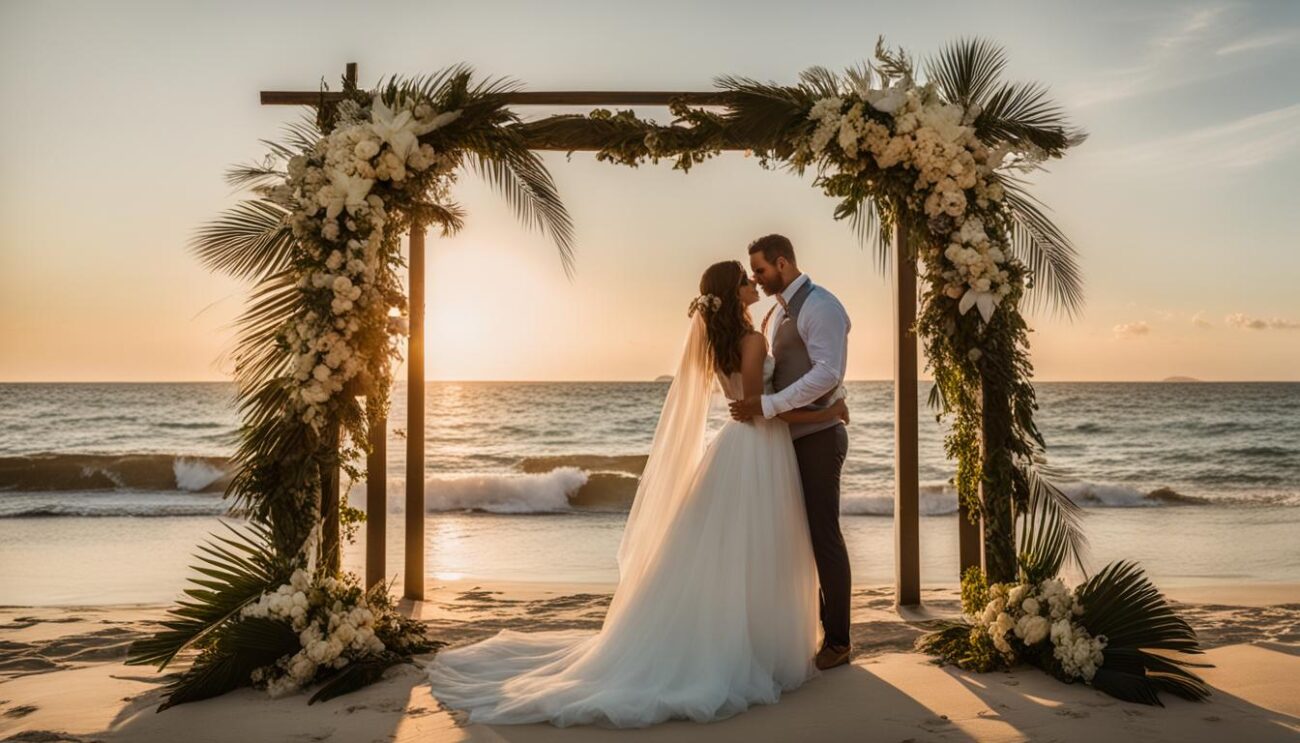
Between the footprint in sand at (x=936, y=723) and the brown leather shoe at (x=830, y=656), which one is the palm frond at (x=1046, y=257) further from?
the footprint in sand at (x=936, y=723)

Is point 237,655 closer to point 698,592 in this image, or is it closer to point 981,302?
point 698,592

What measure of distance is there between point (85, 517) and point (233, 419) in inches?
666

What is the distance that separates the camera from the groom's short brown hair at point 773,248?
199 inches

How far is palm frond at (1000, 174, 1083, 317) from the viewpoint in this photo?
19.1ft

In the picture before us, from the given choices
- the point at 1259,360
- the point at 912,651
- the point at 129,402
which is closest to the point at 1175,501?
the point at 1259,360

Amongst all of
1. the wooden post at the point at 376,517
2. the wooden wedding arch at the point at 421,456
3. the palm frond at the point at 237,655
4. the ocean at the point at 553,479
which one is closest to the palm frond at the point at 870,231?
→ the wooden wedding arch at the point at 421,456

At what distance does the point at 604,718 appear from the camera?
4.04m

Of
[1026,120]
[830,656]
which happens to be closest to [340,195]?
[830,656]

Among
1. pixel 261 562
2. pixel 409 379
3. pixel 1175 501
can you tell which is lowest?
pixel 1175 501

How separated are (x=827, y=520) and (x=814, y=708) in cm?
98

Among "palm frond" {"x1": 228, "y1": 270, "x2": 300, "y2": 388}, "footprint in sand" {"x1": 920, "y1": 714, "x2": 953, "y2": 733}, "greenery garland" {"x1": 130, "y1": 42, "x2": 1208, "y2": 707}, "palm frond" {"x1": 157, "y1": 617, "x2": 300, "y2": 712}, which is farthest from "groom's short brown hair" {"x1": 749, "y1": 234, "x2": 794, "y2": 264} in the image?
"palm frond" {"x1": 157, "y1": 617, "x2": 300, "y2": 712}

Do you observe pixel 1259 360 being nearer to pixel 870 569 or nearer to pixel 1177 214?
pixel 1177 214

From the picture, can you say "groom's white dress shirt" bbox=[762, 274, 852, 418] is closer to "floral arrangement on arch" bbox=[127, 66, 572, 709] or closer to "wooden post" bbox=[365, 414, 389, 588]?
"floral arrangement on arch" bbox=[127, 66, 572, 709]

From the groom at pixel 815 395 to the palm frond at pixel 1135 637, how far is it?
1.18m
